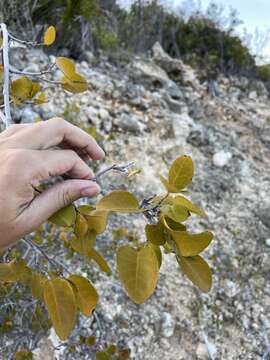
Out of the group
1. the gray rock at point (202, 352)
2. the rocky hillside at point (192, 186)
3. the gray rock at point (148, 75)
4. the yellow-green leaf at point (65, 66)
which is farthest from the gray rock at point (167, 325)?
the gray rock at point (148, 75)

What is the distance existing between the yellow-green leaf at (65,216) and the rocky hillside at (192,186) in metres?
0.58

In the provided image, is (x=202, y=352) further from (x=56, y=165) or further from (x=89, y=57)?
(x=89, y=57)

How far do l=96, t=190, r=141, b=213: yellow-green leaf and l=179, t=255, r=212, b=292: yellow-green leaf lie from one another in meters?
0.12

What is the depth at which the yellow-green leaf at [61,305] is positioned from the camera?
73 centimetres

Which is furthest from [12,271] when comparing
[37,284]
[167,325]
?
[167,325]

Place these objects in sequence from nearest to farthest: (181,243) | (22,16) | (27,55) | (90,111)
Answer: (181,243) < (90,111) < (27,55) < (22,16)

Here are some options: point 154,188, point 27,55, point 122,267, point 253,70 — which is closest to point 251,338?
point 154,188

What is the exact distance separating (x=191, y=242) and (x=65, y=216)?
237mm

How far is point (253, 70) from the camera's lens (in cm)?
690

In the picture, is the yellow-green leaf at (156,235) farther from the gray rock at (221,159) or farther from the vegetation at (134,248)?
the gray rock at (221,159)

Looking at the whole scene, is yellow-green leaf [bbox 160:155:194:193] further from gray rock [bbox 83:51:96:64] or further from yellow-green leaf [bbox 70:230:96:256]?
gray rock [bbox 83:51:96:64]

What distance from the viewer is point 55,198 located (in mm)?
693

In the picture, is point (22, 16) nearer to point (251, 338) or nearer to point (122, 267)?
point (251, 338)

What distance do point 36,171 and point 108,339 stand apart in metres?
1.52
